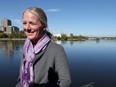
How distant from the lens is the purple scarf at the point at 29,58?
1.48 metres

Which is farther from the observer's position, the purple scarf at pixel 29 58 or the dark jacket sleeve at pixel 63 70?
the purple scarf at pixel 29 58

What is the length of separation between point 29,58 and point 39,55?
0.25 feet

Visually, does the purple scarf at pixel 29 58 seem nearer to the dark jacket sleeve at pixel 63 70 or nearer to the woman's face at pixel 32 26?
the woman's face at pixel 32 26

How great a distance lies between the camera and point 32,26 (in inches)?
57.7

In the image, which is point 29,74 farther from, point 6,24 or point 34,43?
point 6,24

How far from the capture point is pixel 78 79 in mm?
15953

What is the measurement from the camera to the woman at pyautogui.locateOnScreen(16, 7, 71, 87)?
1.45 m

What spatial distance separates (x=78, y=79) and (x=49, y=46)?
1483 cm

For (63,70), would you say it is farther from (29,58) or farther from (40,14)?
(40,14)

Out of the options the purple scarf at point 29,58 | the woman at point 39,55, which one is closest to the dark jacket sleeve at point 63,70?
the woman at point 39,55

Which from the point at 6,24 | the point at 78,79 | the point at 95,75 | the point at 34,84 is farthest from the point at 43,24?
the point at 6,24

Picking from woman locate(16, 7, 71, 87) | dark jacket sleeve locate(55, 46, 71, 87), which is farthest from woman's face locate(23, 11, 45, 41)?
dark jacket sleeve locate(55, 46, 71, 87)

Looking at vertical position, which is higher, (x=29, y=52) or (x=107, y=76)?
(x=29, y=52)

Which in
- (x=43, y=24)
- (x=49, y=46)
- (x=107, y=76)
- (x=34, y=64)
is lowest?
(x=107, y=76)
